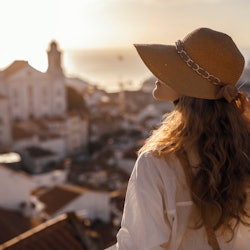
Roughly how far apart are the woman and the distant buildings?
14.9 m

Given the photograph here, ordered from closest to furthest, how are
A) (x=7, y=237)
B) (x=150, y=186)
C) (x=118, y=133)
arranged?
(x=150, y=186)
(x=7, y=237)
(x=118, y=133)

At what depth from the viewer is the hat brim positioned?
129 cm

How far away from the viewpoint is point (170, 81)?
1.32m

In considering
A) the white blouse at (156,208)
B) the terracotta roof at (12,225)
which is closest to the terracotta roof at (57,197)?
the terracotta roof at (12,225)

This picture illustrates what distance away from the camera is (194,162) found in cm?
130

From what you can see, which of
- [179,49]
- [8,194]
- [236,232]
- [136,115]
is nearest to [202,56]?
[179,49]

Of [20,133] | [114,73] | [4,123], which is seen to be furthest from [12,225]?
[114,73]

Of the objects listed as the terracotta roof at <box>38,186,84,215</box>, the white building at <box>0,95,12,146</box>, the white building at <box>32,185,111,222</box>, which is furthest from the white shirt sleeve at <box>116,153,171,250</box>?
the white building at <box>0,95,12,146</box>

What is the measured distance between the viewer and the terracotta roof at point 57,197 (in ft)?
28.3

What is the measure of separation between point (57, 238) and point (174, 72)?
2171 mm

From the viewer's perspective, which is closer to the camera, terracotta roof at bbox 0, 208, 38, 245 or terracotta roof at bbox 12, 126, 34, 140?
terracotta roof at bbox 0, 208, 38, 245

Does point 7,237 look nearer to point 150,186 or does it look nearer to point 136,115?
point 150,186

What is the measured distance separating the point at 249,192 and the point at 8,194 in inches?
264

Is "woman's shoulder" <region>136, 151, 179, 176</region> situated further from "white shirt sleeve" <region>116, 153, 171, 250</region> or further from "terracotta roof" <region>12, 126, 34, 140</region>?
"terracotta roof" <region>12, 126, 34, 140</region>
